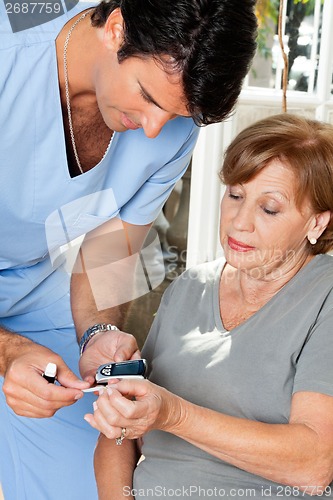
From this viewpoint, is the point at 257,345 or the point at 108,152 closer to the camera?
the point at 257,345

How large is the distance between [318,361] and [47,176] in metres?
0.74

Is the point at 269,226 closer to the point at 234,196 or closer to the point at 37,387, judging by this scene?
the point at 234,196

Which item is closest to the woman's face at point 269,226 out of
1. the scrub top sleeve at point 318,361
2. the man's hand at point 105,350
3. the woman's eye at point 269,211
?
the woman's eye at point 269,211

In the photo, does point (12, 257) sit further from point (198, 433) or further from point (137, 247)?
point (198, 433)

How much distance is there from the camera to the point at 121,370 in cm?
155

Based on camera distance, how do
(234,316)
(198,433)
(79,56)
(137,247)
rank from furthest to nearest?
(137,247) → (234,316) → (79,56) → (198,433)

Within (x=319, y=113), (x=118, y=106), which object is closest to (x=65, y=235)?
(x=118, y=106)

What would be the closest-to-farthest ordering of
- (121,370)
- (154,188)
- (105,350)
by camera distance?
(121,370) → (105,350) → (154,188)

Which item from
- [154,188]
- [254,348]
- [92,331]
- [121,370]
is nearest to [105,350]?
[92,331]

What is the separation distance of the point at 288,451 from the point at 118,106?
0.75 meters

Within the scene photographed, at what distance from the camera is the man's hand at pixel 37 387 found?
1.55 metres

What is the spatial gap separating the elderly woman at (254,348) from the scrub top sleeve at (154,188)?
17 centimetres

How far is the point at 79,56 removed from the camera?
165cm

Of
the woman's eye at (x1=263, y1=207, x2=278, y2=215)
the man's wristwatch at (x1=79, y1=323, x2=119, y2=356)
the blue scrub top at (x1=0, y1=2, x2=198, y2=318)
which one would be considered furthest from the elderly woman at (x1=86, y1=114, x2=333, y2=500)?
the blue scrub top at (x1=0, y1=2, x2=198, y2=318)
